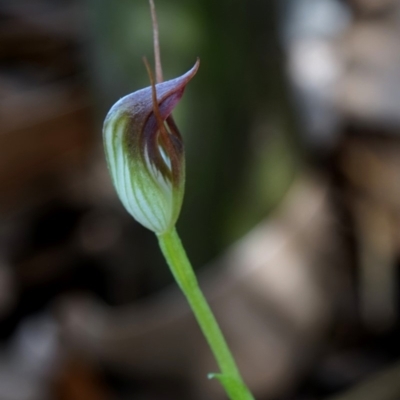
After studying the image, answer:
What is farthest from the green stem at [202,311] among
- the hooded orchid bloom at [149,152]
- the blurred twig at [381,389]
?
the blurred twig at [381,389]

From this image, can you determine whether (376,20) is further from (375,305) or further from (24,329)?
(24,329)

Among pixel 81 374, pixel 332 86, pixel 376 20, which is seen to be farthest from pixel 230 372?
pixel 376 20

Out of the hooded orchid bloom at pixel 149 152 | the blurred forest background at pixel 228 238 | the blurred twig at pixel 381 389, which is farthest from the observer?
the blurred forest background at pixel 228 238

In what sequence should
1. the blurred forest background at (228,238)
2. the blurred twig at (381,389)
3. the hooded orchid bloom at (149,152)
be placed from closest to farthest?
the hooded orchid bloom at (149,152), the blurred twig at (381,389), the blurred forest background at (228,238)

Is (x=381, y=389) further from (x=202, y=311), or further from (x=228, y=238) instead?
(x=202, y=311)

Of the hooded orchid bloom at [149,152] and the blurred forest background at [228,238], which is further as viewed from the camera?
the blurred forest background at [228,238]

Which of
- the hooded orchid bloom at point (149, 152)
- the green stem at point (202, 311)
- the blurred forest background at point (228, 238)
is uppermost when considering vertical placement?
the hooded orchid bloom at point (149, 152)

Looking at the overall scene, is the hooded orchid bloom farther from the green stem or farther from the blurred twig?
the blurred twig

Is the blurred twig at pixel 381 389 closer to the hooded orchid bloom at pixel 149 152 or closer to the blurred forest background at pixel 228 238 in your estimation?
the blurred forest background at pixel 228 238
